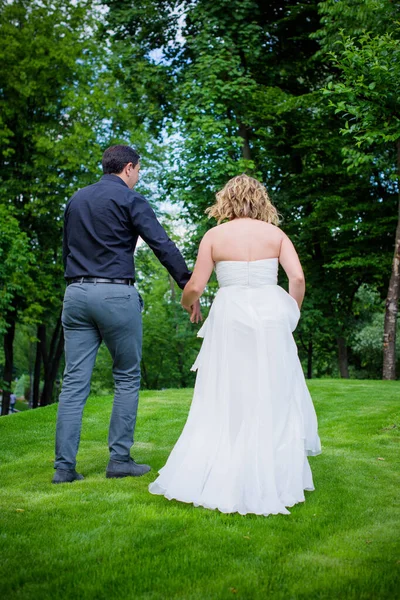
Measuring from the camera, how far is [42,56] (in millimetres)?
19859

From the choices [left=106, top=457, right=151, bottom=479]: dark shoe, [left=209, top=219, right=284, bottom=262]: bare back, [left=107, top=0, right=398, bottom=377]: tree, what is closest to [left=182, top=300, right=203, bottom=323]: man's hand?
[left=209, top=219, right=284, bottom=262]: bare back

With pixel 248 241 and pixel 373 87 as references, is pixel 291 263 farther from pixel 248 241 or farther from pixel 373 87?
pixel 373 87

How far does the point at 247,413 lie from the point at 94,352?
1310 mm

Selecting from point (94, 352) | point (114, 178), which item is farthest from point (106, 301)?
point (114, 178)

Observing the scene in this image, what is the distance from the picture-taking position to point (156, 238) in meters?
4.57

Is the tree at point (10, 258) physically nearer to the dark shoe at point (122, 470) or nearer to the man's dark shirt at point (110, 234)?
the man's dark shirt at point (110, 234)

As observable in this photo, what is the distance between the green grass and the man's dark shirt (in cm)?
153

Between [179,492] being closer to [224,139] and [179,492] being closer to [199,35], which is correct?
[224,139]

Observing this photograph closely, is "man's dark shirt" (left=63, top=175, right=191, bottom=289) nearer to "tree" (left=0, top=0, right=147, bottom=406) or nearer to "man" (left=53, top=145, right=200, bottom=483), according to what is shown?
"man" (left=53, top=145, right=200, bottom=483)

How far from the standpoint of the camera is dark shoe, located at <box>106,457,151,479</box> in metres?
4.56

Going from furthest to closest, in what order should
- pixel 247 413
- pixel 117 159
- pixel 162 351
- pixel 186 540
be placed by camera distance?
pixel 162 351 → pixel 117 159 → pixel 247 413 → pixel 186 540

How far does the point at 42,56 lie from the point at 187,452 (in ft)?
61.6

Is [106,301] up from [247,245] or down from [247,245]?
down

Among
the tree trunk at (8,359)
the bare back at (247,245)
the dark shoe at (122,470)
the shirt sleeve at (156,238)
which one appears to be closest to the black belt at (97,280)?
the shirt sleeve at (156,238)
